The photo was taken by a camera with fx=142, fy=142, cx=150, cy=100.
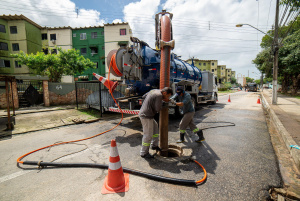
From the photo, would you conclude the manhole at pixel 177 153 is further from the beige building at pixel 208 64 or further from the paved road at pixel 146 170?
the beige building at pixel 208 64

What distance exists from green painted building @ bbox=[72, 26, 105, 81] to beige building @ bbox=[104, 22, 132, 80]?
3.94 ft

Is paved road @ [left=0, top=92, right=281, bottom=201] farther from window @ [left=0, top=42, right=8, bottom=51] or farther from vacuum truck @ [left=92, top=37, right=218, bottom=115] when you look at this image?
window @ [left=0, top=42, right=8, bottom=51]

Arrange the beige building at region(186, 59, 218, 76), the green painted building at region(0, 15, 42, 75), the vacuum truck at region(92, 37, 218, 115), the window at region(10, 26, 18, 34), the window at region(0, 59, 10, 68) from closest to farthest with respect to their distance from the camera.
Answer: the vacuum truck at region(92, 37, 218, 115) < the window at region(0, 59, 10, 68) < the green painted building at region(0, 15, 42, 75) < the window at region(10, 26, 18, 34) < the beige building at region(186, 59, 218, 76)

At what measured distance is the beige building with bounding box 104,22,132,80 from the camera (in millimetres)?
24234

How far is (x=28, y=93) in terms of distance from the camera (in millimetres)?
10430

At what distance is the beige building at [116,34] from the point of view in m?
24.2

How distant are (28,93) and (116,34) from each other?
1804cm

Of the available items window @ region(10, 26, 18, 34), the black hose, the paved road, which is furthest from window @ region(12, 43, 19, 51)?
the black hose

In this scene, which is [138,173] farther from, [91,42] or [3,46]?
[3,46]

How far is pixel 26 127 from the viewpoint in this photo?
5.65 m

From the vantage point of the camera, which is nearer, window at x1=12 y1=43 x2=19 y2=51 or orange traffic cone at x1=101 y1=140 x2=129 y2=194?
orange traffic cone at x1=101 y1=140 x2=129 y2=194

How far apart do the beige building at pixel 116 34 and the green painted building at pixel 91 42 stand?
1201mm

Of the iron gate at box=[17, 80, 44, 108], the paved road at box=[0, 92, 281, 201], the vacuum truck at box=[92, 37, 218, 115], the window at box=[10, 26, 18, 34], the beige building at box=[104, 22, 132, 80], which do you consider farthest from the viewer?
the beige building at box=[104, 22, 132, 80]

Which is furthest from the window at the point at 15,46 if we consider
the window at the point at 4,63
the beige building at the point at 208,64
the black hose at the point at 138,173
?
the beige building at the point at 208,64
